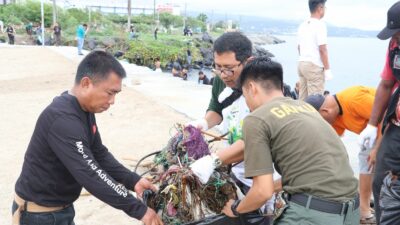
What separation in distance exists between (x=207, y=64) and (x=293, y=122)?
38.9 meters

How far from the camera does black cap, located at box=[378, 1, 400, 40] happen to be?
8.93 feet

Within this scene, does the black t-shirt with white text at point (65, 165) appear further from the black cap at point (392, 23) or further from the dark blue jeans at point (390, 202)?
the black cap at point (392, 23)

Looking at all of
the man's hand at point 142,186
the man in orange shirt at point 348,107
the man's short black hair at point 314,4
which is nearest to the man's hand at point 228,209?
the man's hand at point 142,186

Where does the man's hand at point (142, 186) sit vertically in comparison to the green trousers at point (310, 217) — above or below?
below

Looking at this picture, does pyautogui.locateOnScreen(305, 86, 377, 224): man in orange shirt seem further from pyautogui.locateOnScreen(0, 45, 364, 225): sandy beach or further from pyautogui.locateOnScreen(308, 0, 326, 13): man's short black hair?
pyautogui.locateOnScreen(308, 0, 326, 13): man's short black hair

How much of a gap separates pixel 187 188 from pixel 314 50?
12.2 ft

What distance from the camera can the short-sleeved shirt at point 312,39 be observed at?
5500 millimetres

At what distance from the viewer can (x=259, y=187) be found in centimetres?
206

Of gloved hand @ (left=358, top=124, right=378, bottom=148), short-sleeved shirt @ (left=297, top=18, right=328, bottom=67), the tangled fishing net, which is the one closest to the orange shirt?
gloved hand @ (left=358, top=124, right=378, bottom=148)

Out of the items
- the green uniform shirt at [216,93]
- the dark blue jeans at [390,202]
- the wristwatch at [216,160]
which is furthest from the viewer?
the green uniform shirt at [216,93]

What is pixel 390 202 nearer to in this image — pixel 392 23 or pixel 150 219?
pixel 392 23

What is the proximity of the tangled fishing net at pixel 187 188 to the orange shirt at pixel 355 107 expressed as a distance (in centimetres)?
110

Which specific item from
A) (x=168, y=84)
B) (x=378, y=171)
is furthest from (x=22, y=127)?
(x=378, y=171)

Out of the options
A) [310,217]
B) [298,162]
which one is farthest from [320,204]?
[298,162]
